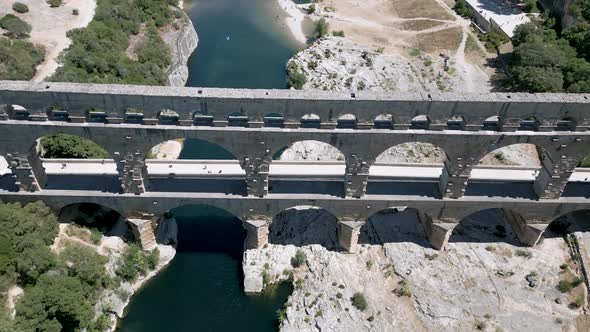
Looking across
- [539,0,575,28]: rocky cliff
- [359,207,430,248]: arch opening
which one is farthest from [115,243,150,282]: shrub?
[539,0,575,28]: rocky cliff

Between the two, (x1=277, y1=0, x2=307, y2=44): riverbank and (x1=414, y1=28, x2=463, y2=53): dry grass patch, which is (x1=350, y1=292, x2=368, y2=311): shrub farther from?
(x1=277, y1=0, x2=307, y2=44): riverbank

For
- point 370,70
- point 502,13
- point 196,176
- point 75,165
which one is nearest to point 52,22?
point 75,165

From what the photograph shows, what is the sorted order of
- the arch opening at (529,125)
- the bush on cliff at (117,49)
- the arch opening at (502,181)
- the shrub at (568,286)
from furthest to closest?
the bush on cliff at (117,49)
the arch opening at (502,181)
the shrub at (568,286)
the arch opening at (529,125)

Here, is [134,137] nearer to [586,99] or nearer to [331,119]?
[331,119]

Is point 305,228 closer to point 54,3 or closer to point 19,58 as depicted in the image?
point 19,58

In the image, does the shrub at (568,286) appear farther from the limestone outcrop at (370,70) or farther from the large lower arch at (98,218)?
the large lower arch at (98,218)

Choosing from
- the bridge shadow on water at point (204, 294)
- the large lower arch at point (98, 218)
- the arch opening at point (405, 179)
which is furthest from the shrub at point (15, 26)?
the arch opening at point (405, 179)
